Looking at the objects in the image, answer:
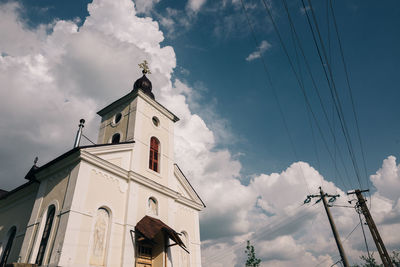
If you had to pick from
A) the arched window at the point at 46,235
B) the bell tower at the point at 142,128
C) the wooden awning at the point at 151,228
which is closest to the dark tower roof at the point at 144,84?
the bell tower at the point at 142,128

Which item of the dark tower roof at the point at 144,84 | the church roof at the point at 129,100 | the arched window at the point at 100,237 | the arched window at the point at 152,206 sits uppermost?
the dark tower roof at the point at 144,84

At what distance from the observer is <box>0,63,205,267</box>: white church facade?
1115 centimetres

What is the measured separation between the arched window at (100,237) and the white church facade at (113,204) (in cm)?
4

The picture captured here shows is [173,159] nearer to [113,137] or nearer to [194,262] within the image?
[113,137]

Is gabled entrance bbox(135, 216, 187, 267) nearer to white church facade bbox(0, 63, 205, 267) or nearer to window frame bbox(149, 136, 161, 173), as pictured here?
white church facade bbox(0, 63, 205, 267)

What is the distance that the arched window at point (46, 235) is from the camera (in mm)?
10966

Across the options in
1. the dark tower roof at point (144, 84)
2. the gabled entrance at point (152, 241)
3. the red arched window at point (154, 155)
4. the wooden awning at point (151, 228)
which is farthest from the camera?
the dark tower roof at point (144, 84)

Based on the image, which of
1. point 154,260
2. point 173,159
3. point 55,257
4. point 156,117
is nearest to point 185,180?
point 173,159

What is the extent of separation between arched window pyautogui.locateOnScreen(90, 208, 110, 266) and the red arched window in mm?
4695

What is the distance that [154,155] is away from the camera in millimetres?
17156

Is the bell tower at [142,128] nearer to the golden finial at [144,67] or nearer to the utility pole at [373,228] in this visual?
the golden finial at [144,67]

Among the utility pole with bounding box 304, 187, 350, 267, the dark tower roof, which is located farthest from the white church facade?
the utility pole with bounding box 304, 187, 350, 267

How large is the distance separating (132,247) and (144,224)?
121 cm

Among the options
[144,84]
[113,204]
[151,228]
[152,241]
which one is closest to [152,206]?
[151,228]
